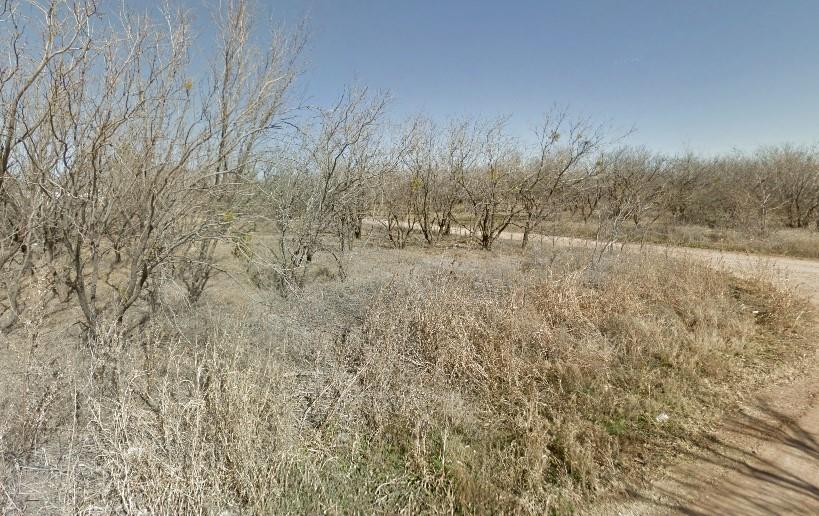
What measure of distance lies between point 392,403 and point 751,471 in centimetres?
274

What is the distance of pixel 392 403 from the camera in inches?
120

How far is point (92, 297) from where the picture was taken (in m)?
3.58

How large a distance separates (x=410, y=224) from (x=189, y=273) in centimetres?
1006

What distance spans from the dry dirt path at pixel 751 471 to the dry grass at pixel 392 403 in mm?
168

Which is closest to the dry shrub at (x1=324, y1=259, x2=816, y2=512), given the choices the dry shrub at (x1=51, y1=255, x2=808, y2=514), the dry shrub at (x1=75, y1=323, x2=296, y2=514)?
the dry shrub at (x1=51, y1=255, x2=808, y2=514)

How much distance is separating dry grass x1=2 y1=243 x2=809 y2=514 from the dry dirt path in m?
0.17

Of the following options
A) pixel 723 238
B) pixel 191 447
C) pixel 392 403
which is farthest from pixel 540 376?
pixel 723 238

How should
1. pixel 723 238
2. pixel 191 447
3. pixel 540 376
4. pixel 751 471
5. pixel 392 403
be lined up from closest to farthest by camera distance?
pixel 191 447 < pixel 751 471 < pixel 392 403 < pixel 540 376 < pixel 723 238

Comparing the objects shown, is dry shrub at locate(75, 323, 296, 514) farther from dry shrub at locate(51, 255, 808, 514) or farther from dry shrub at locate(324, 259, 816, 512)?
dry shrub at locate(324, 259, 816, 512)

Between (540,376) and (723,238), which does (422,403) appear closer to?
(540,376)

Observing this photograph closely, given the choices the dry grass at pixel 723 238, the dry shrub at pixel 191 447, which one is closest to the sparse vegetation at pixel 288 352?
the dry shrub at pixel 191 447

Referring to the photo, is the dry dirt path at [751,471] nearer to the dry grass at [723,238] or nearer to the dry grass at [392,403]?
the dry grass at [392,403]

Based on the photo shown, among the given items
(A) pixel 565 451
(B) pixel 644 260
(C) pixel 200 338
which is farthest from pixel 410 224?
(A) pixel 565 451

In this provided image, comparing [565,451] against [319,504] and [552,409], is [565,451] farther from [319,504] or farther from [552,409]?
[319,504]
